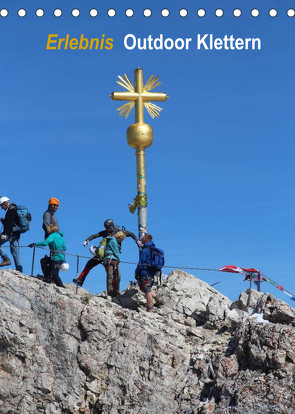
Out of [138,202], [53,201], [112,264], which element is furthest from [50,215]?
[138,202]

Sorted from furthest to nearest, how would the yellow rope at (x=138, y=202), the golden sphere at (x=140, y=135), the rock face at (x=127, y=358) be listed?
the yellow rope at (x=138, y=202)
the golden sphere at (x=140, y=135)
the rock face at (x=127, y=358)

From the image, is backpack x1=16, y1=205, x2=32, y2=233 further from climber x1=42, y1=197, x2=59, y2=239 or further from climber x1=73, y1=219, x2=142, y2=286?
climber x1=73, y1=219, x2=142, y2=286

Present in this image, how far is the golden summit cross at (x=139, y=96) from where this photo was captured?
29797 mm

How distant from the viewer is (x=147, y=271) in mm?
24641

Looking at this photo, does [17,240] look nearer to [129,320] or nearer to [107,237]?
[107,237]

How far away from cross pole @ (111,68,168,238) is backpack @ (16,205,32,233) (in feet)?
16.5

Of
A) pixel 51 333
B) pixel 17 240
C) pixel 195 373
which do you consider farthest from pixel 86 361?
pixel 17 240

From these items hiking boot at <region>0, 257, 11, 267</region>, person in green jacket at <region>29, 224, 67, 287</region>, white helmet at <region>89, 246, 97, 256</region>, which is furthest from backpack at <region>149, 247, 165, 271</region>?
hiking boot at <region>0, 257, 11, 267</region>

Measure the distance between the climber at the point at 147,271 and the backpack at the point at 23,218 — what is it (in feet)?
11.6

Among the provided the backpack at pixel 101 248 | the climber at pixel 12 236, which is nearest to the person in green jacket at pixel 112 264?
the backpack at pixel 101 248

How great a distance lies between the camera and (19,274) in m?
24.4

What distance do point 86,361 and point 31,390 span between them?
1.66m

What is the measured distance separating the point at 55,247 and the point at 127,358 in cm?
415

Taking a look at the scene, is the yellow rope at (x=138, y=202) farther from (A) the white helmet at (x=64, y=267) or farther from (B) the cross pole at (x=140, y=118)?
(A) the white helmet at (x=64, y=267)
